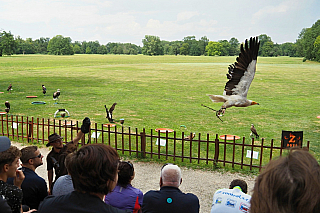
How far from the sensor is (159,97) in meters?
26.2

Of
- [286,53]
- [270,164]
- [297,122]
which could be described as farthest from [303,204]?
[286,53]

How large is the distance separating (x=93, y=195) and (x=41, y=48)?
151 meters

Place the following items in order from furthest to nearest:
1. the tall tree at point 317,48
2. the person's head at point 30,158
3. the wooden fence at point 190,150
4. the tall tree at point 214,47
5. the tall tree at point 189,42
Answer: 1. the tall tree at point 189,42
2. the tall tree at point 317,48
3. the tall tree at point 214,47
4. the wooden fence at point 190,150
5. the person's head at point 30,158

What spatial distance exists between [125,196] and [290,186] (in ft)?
9.02

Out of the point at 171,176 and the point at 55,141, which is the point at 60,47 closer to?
the point at 55,141

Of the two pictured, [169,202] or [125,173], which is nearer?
[169,202]

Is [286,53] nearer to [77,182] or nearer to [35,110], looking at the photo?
[35,110]

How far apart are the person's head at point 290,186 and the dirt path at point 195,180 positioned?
19.0ft

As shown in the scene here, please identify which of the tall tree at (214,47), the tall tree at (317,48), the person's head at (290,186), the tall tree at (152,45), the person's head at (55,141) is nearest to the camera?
the person's head at (290,186)

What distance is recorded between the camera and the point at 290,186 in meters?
1.44

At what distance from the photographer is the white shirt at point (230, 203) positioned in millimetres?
3064

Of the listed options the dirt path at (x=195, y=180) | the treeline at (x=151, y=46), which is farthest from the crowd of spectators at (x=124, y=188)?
the treeline at (x=151, y=46)

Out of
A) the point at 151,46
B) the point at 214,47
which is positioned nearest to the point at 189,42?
the point at 151,46

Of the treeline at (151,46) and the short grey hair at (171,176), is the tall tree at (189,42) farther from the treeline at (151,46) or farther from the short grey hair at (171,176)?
the short grey hair at (171,176)
